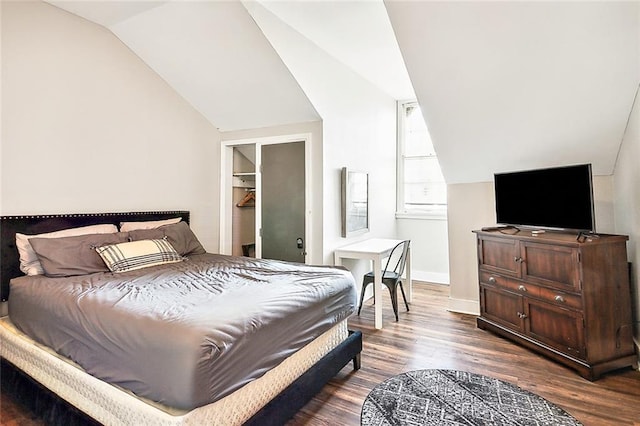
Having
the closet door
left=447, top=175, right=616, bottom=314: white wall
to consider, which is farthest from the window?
the closet door

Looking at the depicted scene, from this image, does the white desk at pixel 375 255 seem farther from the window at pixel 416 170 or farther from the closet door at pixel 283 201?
the window at pixel 416 170

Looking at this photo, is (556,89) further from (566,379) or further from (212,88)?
(212,88)

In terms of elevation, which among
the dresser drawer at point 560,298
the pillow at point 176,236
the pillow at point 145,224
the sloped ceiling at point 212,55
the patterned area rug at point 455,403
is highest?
the sloped ceiling at point 212,55

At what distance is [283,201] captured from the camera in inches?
154

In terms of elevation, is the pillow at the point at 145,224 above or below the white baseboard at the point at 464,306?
above

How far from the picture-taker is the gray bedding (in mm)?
1328

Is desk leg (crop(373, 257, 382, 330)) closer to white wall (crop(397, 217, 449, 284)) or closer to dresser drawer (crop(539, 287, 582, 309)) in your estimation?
dresser drawer (crop(539, 287, 582, 309))

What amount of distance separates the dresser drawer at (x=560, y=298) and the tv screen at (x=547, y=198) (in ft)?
1.74

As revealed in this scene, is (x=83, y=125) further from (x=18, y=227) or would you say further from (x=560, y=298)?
(x=560, y=298)

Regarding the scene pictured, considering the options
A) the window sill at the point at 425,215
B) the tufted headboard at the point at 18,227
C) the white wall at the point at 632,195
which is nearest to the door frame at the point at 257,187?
the tufted headboard at the point at 18,227

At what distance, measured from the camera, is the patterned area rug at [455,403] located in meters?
1.88

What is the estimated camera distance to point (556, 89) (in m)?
2.47

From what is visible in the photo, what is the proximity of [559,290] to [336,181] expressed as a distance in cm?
235

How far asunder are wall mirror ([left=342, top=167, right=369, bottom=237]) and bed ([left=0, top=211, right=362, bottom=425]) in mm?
1398
